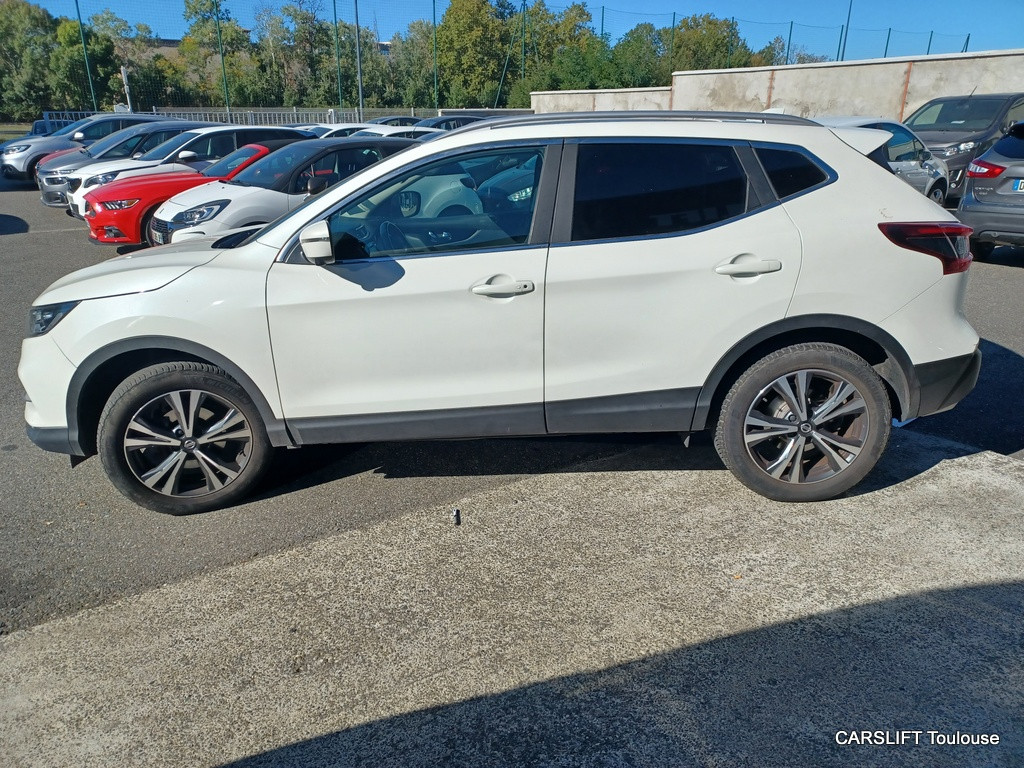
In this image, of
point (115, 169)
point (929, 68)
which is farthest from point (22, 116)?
point (929, 68)

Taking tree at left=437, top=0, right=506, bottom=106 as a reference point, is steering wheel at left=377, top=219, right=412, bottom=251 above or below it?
below

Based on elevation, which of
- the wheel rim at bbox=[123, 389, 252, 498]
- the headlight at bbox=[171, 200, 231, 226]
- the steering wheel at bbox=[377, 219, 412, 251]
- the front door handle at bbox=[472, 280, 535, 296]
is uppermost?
the steering wheel at bbox=[377, 219, 412, 251]

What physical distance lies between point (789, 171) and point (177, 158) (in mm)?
11445

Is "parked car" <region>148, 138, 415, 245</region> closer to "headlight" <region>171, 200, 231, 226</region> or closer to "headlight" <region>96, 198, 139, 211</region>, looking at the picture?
"headlight" <region>171, 200, 231, 226</region>

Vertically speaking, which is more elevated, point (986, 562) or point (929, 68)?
point (929, 68)

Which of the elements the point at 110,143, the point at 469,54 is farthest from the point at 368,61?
the point at 110,143

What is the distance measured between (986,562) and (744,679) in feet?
4.86

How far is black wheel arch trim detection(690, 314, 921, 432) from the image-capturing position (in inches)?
149

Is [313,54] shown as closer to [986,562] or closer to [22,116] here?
[22,116]

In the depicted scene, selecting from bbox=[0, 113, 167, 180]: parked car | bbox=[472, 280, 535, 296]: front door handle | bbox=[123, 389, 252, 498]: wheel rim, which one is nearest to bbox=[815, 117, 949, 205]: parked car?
bbox=[472, 280, 535, 296]: front door handle

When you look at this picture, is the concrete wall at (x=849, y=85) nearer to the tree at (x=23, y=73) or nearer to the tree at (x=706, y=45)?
the tree at (x=706, y=45)

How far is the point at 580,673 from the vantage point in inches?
112

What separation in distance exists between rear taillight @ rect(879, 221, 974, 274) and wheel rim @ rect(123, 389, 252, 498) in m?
3.29

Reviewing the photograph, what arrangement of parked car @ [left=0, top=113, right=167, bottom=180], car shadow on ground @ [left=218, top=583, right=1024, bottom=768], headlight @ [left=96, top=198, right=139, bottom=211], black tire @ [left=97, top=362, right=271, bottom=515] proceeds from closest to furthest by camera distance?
1. car shadow on ground @ [left=218, top=583, right=1024, bottom=768]
2. black tire @ [left=97, top=362, right=271, bottom=515]
3. headlight @ [left=96, top=198, right=139, bottom=211]
4. parked car @ [left=0, top=113, right=167, bottom=180]
